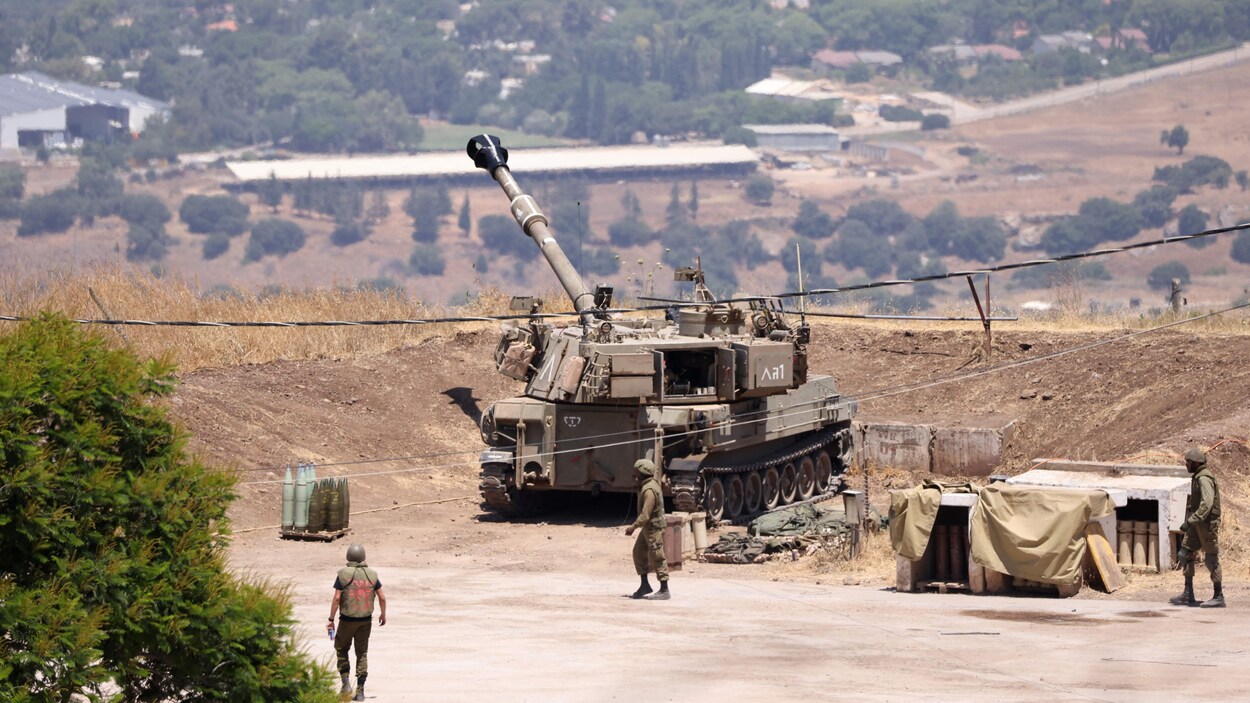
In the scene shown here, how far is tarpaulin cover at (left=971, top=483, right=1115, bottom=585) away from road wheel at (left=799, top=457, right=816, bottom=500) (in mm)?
9294

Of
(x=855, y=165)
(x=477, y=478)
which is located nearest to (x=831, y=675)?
(x=477, y=478)

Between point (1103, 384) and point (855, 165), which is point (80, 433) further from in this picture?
point (855, 165)

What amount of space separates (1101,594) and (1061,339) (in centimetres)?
1739

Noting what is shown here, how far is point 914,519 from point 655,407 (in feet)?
21.2

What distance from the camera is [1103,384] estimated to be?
3478 centimetres

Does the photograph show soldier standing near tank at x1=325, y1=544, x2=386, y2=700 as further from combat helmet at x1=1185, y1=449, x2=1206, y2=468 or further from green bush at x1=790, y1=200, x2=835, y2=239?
green bush at x1=790, y1=200, x2=835, y2=239

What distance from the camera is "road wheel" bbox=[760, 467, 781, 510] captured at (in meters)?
28.8

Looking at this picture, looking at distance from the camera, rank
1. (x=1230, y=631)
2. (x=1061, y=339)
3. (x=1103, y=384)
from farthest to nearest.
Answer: (x=1061, y=339)
(x=1103, y=384)
(x=1230, y=631)

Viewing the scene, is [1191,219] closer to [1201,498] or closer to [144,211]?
[144,211]

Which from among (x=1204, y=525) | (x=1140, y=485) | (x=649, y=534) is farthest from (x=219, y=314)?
(x=1204, y=525)

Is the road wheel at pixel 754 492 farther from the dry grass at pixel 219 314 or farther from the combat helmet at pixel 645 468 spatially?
the dry grass at pixel 219 314

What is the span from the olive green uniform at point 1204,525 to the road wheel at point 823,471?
11.6 m

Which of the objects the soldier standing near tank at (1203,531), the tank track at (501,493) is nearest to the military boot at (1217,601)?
the soldier standing near tank at (1203,531)

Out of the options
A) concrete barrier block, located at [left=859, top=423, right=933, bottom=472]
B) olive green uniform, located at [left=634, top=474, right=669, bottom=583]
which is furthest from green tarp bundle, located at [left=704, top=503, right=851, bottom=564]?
concrete barrier block, located at [left=859, top=423, right=933, bottom=472]
